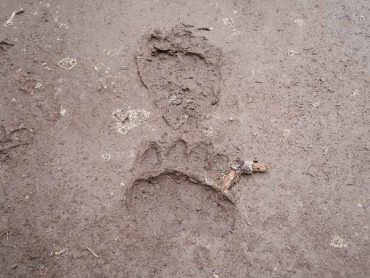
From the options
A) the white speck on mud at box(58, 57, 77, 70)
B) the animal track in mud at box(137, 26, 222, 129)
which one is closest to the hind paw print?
the animal track in mud at box(137, 26, 222, 129)

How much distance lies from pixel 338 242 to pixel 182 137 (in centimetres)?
70

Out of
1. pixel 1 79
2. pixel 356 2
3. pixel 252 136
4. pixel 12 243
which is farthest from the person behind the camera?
pixel 356 2

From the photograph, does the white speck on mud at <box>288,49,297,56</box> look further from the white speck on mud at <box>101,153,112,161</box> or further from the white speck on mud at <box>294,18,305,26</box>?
the white speck on mud at <box>101,153,112,161</box>

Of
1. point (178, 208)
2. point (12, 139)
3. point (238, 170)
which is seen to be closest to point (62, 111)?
point (12, 139)

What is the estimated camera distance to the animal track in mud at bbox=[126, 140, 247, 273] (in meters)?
1.56

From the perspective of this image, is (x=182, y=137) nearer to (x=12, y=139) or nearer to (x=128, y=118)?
(x=128, y=118)

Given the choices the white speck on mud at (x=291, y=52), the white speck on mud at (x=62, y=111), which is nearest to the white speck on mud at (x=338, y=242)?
the white speck on mud at (x=291, y=52)

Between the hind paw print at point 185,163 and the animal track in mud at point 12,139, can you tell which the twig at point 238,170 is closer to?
the hind paw print at point 185,163

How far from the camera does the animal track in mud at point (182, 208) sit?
156cm

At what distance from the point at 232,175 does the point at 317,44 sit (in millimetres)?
727

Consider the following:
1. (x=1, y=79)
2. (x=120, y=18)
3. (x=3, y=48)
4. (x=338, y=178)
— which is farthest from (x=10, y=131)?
(x=338, y=178)

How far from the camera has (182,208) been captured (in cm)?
164

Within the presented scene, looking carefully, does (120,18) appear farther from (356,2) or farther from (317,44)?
(356,2)

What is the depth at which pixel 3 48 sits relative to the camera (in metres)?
1.93
